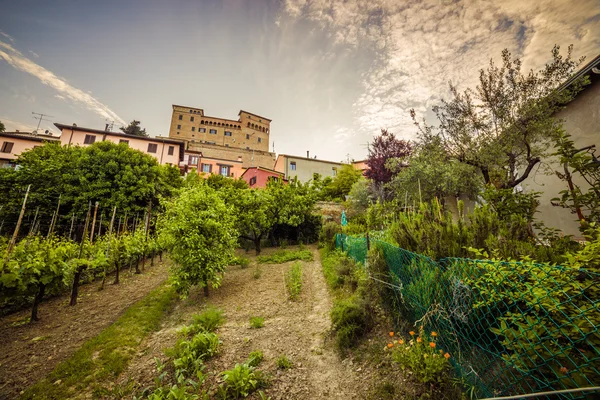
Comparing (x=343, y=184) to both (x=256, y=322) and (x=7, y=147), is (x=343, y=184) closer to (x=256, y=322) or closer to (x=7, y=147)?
(x=256, y=322)

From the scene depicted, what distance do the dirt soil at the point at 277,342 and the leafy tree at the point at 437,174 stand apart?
5.77 metres

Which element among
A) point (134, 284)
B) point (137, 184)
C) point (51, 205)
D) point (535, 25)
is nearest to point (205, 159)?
point (137, 184)

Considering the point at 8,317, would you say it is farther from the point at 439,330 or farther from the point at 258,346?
the point at 439,330

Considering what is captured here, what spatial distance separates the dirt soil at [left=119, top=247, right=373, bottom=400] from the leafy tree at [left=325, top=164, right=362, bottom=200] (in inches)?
752

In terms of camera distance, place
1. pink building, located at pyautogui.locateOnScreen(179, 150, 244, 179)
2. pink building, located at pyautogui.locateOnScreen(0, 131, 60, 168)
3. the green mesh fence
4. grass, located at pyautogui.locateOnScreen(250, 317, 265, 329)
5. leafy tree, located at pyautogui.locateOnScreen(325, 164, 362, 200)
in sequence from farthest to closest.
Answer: pink building, located at pyautogui.locateOnScreen(179, 150, 244, 179) < pink building, located at pyautogui.locateOnScreen(0, 131, 60, 168) < leafy tree, located at pyautogui.locateOnScreen(325, 164, 362, 200) < grass, located at pyautogui.locateOnScreen(250, 317, 265, 329) < the green mesh fence

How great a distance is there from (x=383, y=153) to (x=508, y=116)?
10.4 metres

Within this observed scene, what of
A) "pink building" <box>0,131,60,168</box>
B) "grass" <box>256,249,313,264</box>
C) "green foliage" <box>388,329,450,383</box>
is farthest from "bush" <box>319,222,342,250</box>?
"pink building" <box>0,131,60,168</box>

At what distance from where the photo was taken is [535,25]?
7543 mm

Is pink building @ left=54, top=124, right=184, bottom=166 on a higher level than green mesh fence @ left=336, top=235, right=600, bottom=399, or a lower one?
higher

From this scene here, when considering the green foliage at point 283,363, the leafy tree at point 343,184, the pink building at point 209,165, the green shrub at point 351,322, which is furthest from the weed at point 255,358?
the pink building at point 209,165

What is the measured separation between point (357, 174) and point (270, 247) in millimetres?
15836

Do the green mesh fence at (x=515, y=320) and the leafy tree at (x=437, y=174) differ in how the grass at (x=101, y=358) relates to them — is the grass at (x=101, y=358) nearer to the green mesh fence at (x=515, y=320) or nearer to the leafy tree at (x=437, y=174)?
the green mesh fence at (x=515, y=320)

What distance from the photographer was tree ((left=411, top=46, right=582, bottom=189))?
279 inches

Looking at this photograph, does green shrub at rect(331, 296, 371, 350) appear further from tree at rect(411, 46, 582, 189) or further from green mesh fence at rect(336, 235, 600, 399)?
tree at rect(411, 46, 582, 189)
